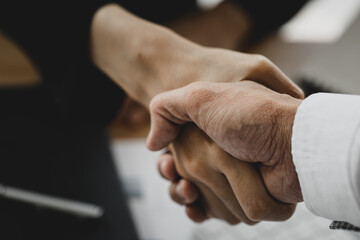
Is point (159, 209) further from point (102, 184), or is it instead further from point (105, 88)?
point (105, 88)

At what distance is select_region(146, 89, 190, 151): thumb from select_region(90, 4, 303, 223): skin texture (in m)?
0.03

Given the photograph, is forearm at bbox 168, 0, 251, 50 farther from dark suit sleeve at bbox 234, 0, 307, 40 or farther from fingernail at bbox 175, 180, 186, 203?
fingernail at bbox 175, 180, 186, 203

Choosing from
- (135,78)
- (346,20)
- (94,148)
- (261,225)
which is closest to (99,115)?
(94,148)

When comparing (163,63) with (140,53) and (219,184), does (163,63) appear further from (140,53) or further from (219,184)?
(219,184)

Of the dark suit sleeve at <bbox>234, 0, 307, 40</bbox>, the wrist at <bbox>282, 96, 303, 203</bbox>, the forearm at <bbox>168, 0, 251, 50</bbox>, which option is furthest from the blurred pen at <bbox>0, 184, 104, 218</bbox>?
the dark suit sleeve at <bbox>234, 0, 307, 40</bbox>

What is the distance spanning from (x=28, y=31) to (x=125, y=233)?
0.39 m

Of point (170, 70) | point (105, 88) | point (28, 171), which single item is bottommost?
point (28, 171)

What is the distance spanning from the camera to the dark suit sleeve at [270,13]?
35.1 inches

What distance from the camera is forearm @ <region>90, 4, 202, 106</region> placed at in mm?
455

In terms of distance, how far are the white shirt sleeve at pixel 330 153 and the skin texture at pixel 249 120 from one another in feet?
0.09

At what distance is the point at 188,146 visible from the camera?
445 millimetres

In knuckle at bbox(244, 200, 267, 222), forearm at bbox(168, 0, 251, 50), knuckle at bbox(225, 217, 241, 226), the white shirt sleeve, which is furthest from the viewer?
forearm at bbox(168, 0, 251, 50)

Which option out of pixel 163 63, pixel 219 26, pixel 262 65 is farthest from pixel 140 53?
pixel 219 26

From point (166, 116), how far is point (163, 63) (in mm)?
94
